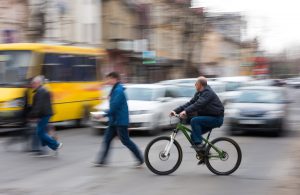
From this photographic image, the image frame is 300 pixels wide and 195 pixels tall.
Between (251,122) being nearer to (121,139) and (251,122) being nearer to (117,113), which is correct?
(121,139)

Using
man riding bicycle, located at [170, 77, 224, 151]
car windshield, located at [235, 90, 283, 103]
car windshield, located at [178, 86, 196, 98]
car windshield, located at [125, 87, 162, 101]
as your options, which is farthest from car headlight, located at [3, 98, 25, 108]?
man riding bicycle, located at [170, 77, 224, 151]

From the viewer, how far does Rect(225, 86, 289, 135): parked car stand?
665 inches

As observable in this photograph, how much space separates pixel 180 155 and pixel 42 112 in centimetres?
329

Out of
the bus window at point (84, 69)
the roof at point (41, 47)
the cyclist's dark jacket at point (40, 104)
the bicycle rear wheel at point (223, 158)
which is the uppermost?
the roof at point (41, 47)

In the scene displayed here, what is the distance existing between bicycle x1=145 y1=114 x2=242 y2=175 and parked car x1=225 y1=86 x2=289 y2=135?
7.03 metres

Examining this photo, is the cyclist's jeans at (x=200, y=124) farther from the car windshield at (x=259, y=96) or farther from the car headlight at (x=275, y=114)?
the car windshield at (x=259, y=96)

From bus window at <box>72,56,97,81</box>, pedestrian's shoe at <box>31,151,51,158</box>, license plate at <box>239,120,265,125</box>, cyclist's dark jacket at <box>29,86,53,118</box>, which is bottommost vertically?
pedestrian's shoe at <box>31,151,51,158</box>

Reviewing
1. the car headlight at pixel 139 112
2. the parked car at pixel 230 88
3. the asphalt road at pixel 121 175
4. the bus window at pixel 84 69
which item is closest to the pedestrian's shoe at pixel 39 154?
the asphalt road at pixel 121 175

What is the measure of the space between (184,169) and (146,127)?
20.2ft

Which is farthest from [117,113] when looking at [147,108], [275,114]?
[275,114]

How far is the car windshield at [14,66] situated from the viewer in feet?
55.5

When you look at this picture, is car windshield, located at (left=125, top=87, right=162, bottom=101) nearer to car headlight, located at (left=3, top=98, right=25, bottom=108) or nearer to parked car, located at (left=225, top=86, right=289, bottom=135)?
parked car, located at (left=225, top=86, right=289, bottom=135)

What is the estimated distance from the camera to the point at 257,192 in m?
8.48

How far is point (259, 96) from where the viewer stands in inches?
714
